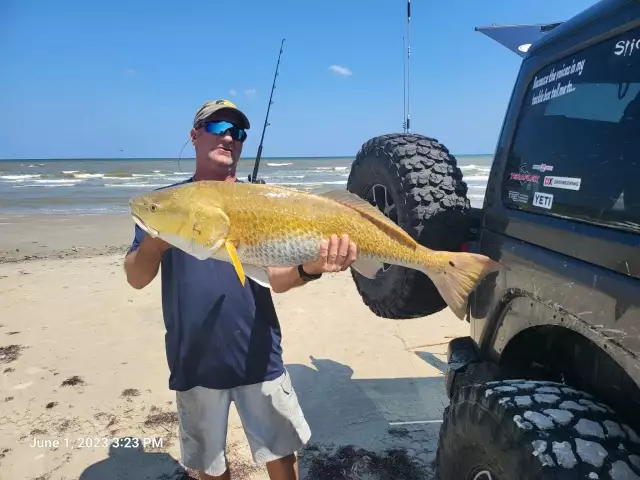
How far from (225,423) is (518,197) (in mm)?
1983

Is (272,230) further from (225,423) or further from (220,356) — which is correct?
(225,423)

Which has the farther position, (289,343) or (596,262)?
(289,343)

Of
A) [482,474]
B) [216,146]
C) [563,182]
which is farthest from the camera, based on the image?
[216,146]

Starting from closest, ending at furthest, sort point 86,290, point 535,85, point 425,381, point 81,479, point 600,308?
point 600,308
point 535,85
point 81,479
point 425,381
point 86,290

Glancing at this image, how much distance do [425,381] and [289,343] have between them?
5.40ft

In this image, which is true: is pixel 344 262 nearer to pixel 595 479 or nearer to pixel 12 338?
pixel 595 479

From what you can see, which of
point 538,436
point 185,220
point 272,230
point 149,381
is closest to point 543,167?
point 538,436

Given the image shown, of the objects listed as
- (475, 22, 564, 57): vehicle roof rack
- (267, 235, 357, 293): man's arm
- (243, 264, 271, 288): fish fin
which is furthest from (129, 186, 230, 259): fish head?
(475, 22, 564, 57): vehicle roof rack

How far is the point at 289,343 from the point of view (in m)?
5.33

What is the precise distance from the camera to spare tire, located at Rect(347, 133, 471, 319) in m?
2.88

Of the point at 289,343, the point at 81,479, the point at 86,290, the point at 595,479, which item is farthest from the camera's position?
the point at 86,290

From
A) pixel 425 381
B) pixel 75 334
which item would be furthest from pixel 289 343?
pixel 75 334

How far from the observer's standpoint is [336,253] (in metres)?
2.25

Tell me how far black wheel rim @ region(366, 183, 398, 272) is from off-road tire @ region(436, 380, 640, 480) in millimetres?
1523
